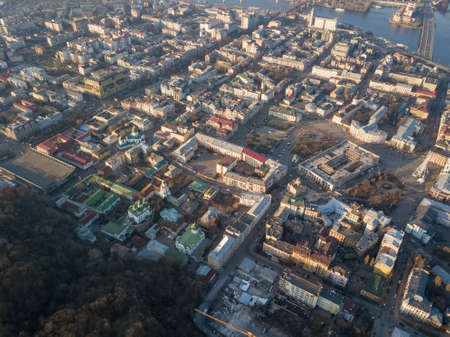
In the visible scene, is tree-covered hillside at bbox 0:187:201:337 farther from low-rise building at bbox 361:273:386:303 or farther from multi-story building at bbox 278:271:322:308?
low-rise building at bbox 361:273:386:303

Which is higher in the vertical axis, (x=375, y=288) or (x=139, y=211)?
(x=139, y=211)

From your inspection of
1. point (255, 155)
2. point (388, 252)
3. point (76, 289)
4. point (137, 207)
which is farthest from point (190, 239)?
point (388, 252)

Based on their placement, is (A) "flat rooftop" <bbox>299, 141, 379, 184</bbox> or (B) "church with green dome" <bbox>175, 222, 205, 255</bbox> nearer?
(B) "church with green dome" <bbox>175, 222, 205, 255</bbox>

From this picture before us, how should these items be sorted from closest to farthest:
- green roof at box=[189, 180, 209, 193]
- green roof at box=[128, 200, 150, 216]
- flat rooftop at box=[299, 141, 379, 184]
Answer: green roof at box=[128, 200, 150, 216], green roof at box=[189, 180, 209, 193], flat rooftop at box=[299, 141, 379, 184]

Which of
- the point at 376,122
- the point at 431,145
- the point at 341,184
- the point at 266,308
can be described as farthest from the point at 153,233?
the point at 431,145

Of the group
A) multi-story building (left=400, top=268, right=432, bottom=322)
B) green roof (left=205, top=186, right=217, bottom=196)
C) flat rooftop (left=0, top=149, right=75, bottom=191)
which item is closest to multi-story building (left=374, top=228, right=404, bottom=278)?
multi-story building (left=400, top=268, right=432, bottom=322)

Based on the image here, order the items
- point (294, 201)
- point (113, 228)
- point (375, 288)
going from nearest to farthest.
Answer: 1. point (375, 288)
2. point (113, 228)
3. point (294, 201)

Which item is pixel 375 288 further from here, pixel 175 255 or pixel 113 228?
pixel 113 228

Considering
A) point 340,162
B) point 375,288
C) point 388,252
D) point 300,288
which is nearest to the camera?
point 300,288
